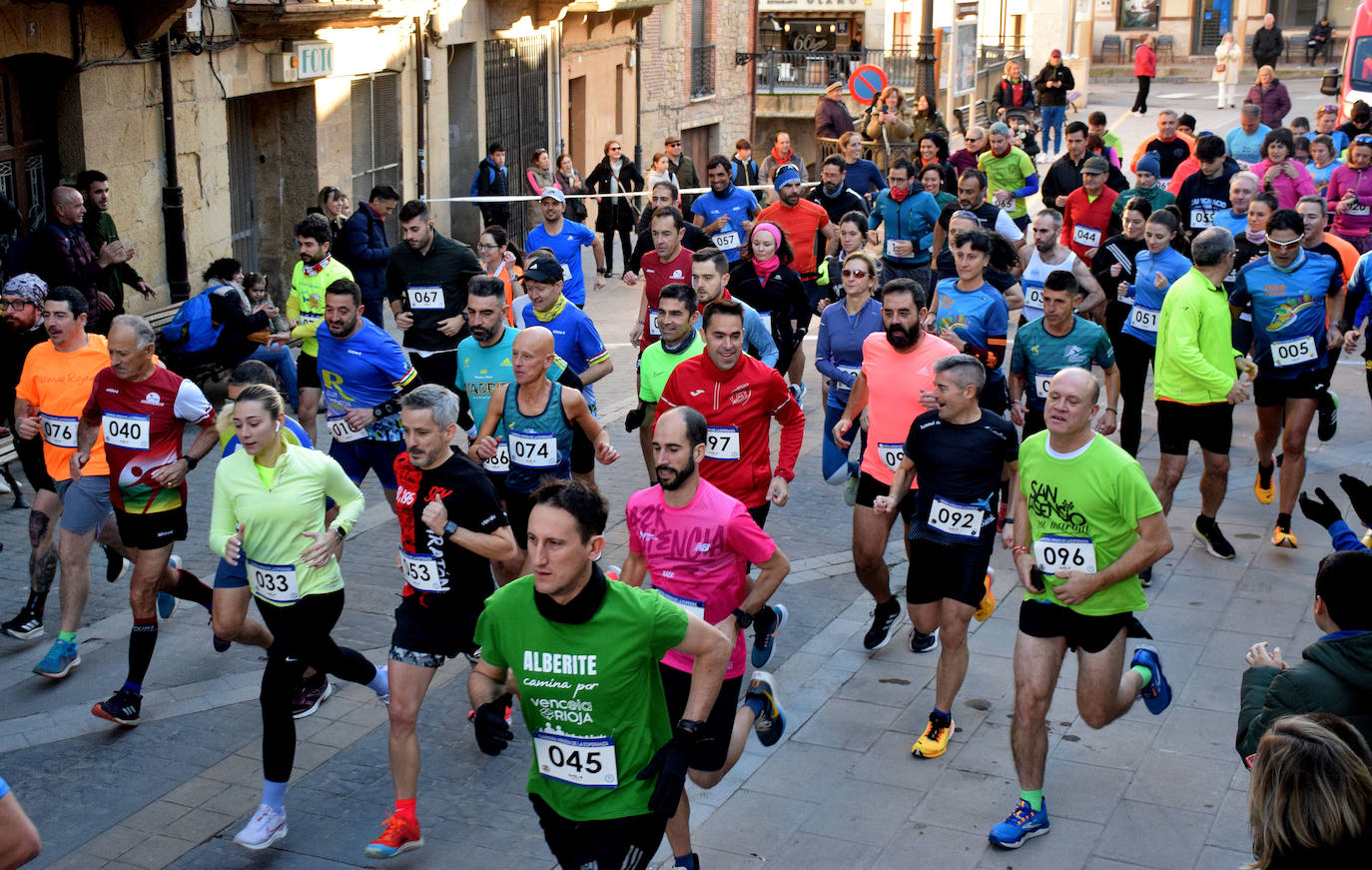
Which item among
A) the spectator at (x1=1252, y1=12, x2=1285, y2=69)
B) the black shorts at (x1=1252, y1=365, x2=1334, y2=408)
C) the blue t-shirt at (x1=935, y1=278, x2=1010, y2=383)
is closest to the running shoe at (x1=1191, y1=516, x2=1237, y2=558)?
the black shorts at (x1=1252, y1=365, x2=1334, y2=408)

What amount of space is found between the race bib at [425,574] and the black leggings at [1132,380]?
560 centimetres

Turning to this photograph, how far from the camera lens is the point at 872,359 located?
7727mm

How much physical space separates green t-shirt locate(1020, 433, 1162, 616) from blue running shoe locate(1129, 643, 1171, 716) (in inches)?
18.5

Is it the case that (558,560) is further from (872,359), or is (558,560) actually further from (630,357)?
(630,357)

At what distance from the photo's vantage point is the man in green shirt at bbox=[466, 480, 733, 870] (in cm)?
426

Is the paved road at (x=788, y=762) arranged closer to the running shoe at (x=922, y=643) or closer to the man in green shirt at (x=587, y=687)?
the running shoe at (x=922, y=643)

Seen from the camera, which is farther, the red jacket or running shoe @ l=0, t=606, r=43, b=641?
running shoe @ l=0, t=606, r=43, b=641

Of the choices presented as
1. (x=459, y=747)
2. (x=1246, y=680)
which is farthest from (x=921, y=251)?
(x=1246, y=680)

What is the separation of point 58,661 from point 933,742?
418 cm

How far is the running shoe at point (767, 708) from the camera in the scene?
6055 mm

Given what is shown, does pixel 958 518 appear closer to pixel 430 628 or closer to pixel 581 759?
pixel 430 628

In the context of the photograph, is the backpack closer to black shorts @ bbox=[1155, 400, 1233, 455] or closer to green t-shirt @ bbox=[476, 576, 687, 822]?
black shorts @ bbox=[1155, 400, 1233, 455]

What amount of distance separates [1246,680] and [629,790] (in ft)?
6.06

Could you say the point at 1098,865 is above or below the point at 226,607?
below
